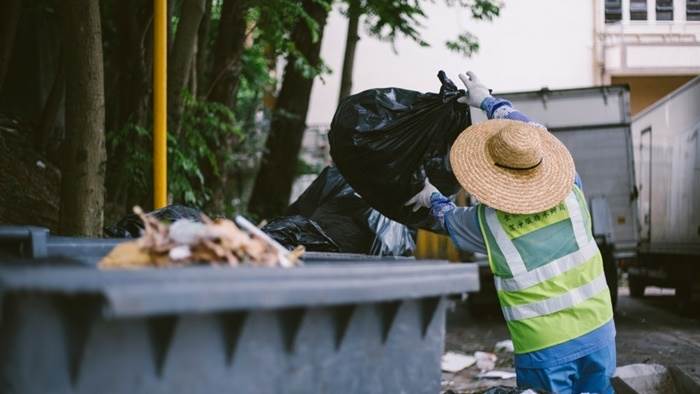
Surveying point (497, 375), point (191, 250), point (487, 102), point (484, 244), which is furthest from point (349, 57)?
point (191, 250)

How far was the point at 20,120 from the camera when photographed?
26.8ft

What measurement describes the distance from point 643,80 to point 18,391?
19754 millimetres

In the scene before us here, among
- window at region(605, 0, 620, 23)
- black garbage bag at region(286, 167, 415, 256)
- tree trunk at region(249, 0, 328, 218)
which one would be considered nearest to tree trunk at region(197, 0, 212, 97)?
tree trunk at region(249, 0, 328, 218)

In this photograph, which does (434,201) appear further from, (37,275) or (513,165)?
(37,275)

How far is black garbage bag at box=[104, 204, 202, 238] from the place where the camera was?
3992mm

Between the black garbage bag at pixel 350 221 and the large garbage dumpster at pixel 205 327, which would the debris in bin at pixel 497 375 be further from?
the large garbage dumpster at pixel 205 327

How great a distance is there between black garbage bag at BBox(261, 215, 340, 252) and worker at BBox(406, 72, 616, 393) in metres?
1.18

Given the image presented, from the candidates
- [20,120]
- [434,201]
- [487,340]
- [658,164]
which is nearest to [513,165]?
[434,201]

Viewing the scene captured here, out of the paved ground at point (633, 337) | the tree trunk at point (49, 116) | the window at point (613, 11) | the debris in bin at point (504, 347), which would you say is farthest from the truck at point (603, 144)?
the window at point (613, 11)

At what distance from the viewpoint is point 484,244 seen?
3.33m

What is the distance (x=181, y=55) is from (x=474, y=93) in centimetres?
310

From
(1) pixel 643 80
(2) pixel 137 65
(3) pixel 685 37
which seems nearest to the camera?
(2) pixel 137 65

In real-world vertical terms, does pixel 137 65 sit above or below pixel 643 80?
below

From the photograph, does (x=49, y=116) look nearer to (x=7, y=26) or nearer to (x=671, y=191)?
(x=7, y=26)
